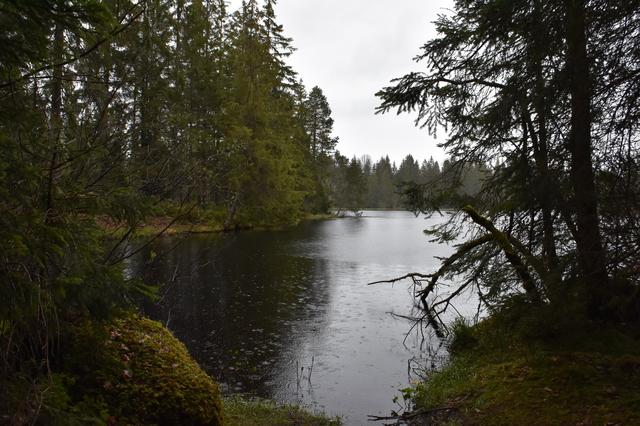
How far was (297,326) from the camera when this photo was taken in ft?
34.8

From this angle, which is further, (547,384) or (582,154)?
(582,154)

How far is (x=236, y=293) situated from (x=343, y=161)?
198 ft

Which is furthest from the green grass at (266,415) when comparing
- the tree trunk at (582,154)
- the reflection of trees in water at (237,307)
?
the tree trunk at (582,154)

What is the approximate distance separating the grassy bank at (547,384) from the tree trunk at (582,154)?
0.74m

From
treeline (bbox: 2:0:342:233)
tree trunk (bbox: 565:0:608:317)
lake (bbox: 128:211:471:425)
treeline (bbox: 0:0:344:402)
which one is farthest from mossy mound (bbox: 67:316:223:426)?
tree trunk (bbox: 565:0:608:317)

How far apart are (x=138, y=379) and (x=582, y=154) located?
5647 millimetres

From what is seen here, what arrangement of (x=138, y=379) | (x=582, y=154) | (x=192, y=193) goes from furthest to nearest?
(x=192, y=193) → (x=582, y=154) → (x=138, y=379)

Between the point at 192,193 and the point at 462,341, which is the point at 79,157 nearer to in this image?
the point at 192,193

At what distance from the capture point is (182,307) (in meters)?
11.9

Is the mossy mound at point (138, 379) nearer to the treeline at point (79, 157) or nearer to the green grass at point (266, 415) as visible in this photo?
the treeline at point (79, 157)

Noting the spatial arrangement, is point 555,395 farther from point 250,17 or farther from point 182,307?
point 250,17

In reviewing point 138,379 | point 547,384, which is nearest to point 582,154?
point 547,384

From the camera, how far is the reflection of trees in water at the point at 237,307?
8000mm

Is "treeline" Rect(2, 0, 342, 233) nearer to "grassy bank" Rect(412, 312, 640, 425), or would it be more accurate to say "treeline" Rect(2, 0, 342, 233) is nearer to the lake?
the lake
